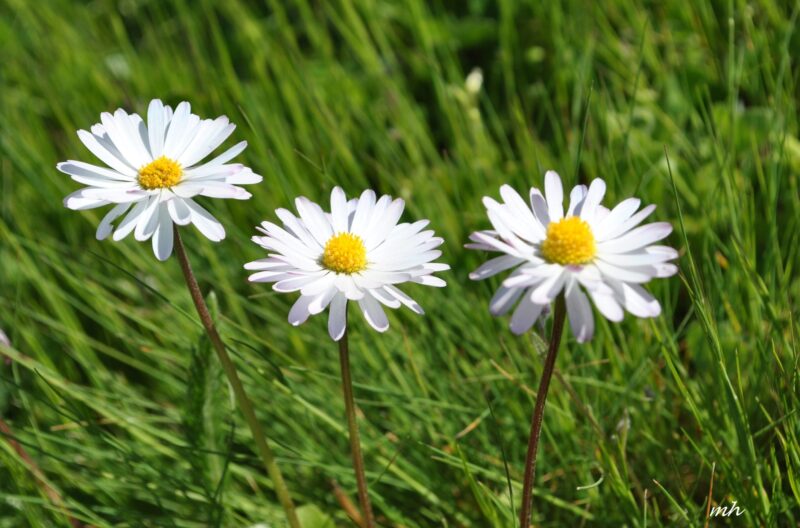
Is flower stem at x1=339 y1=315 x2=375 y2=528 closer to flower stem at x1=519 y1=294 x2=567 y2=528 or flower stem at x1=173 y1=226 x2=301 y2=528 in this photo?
flower stem at x1=173 y1=226 x2=301 y2=528

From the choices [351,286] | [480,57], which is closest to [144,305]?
[351,286]

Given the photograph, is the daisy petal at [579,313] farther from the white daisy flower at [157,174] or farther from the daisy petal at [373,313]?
the white daisy flower at [157,174]

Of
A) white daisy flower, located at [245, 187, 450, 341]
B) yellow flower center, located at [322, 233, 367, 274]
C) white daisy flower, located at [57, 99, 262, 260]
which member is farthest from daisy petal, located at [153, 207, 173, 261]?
yellow flower center, located at [322, 233, 367, 274]

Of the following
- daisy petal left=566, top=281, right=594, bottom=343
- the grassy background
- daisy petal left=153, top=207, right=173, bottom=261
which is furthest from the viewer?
the grassy background

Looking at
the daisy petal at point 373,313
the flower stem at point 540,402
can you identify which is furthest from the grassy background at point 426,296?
the daisy petal at point 373,313

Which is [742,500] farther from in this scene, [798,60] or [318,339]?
[798,60]
